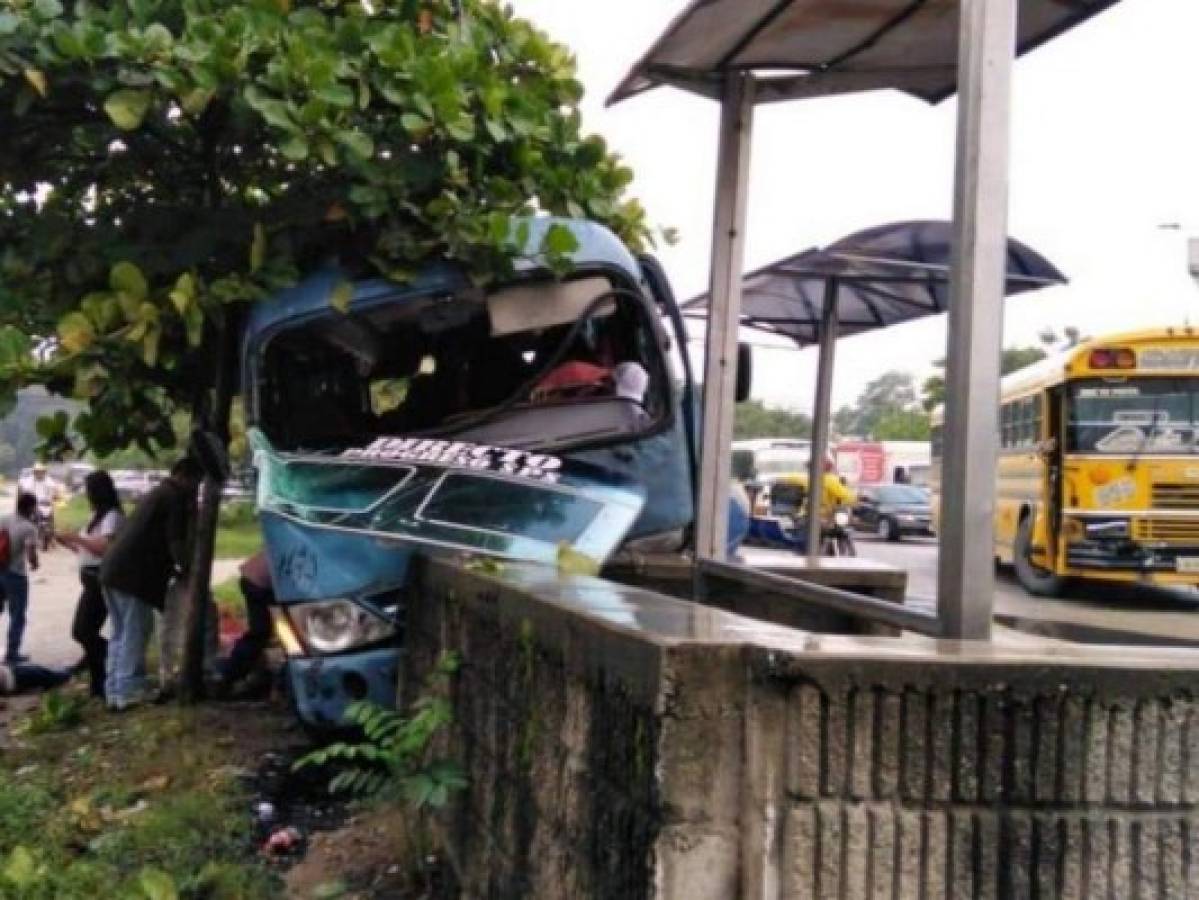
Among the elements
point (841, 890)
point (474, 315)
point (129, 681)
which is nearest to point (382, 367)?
point (474, 315)

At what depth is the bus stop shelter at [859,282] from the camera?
8.15 metres

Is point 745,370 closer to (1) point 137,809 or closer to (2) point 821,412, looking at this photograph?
(2) point 821,412

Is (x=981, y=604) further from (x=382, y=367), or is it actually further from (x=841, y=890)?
(x=382, y=367)

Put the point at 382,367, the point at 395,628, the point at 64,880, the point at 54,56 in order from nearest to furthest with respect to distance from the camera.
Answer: the point at 64,880 → the point at 395,628 → the point at 54,56 → the point at 382,367

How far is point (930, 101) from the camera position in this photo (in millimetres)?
6055

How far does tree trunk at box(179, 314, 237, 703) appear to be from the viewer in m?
8.92

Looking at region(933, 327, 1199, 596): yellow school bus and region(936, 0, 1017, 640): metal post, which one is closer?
region(936, 0, 1017, 640): metal post

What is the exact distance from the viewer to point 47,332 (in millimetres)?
8445

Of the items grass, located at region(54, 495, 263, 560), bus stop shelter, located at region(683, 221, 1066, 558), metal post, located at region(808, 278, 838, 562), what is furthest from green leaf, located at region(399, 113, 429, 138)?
grass, located at region(54, 495, 263, 560)

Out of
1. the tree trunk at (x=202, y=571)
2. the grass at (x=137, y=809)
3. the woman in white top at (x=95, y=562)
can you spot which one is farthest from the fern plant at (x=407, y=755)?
the woman in white top at (x=95, y=562)

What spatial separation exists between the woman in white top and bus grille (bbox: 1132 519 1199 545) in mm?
11246

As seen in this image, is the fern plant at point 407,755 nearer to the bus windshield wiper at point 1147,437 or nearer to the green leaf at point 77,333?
the green leaf at point 77,333

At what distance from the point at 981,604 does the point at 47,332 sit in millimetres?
6694

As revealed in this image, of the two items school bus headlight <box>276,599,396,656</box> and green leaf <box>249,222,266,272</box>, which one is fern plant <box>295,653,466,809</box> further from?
green leaf <box>249,222,266,272</box>
